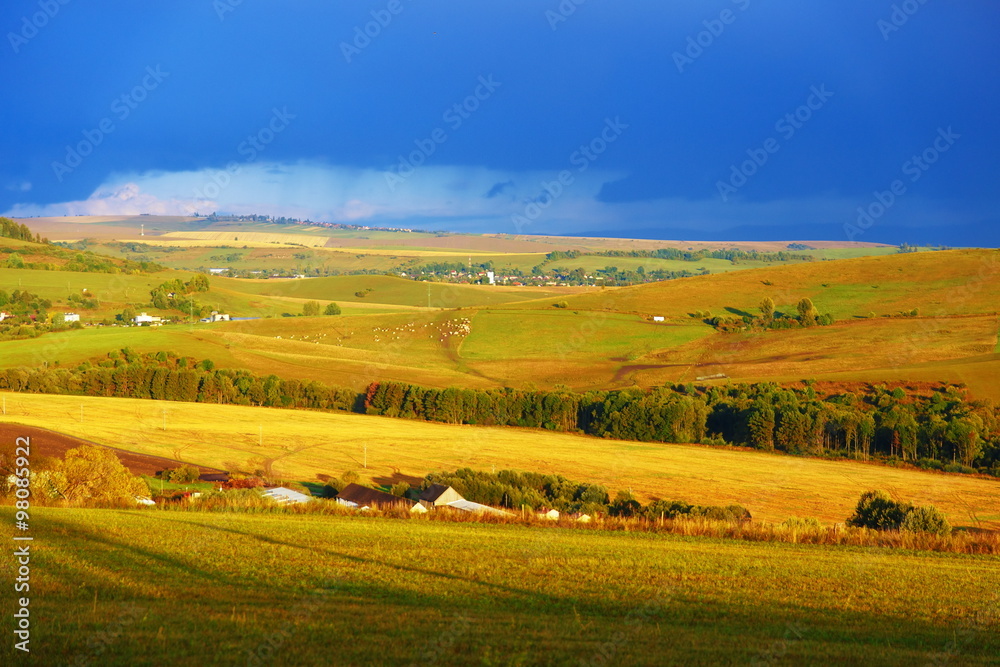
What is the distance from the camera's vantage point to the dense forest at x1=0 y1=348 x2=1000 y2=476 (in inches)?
1855

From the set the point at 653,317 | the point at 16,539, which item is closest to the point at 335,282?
the point at 653,317

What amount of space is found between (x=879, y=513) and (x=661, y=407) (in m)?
28.2

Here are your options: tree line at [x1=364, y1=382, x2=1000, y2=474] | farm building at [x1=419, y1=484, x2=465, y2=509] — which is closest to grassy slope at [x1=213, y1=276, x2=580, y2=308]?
tree line at [x1=364, y1=382, x2=1000, y2=474]

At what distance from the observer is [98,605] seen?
9.23 m

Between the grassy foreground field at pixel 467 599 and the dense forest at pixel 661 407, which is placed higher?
the dense forest at pixel 661 407

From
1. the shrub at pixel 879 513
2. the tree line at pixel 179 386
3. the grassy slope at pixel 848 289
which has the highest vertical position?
the grassy slope at pixel 848 289

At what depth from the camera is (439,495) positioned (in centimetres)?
2897

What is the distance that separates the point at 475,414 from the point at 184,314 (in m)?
60.9

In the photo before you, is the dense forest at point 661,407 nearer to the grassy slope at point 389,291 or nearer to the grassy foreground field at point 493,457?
the grassy foreground field at point 493,457

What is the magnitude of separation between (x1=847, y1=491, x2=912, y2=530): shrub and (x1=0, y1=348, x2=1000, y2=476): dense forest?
19.4 metres

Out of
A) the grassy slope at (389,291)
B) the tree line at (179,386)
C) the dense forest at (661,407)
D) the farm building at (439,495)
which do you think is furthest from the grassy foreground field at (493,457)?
the grassy slope at (389,291)

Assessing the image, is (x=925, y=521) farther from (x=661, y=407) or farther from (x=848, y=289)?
(x=848, y=289)

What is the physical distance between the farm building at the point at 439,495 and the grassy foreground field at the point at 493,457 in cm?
765

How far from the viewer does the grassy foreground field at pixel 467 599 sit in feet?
27.3
